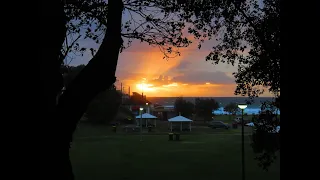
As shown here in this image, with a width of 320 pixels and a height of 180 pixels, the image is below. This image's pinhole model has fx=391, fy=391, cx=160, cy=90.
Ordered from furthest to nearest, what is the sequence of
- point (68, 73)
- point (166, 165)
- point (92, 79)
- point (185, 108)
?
point (185, 108) < point (166, 165) < point (68, 73) < point (92, 79)

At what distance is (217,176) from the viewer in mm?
17281

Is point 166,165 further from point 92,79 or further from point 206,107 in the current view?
point 206,107

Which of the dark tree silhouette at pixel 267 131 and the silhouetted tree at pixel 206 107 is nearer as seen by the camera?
the dark tree silhouette at pixel 267 131

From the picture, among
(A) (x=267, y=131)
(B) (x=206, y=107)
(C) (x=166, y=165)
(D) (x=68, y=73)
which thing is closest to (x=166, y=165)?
(C) (x=166, y=165)

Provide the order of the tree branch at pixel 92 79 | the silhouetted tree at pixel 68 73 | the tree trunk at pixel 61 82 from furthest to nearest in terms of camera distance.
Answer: the silhouetted tree at pixel 68 73
the tree branch at pixel 92 79
the tree trunk at pixel 61 82

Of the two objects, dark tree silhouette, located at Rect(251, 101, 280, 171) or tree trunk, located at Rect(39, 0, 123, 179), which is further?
dark tree silhouette, located at Rect(251, 101, 280, 171)

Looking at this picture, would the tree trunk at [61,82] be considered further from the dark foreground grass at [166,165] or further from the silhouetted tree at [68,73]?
the dark foreground grass at [166,165]

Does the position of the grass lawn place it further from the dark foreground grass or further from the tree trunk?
the tree trunk

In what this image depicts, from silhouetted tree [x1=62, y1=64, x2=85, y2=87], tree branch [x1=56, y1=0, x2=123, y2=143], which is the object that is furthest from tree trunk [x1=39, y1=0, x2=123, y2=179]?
silhouetted tree [x1=62, y1=64, x2=85, y2=87]

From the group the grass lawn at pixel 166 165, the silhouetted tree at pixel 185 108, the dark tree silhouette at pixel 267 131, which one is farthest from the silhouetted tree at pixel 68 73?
the silhouetted tree at pixel 185 108

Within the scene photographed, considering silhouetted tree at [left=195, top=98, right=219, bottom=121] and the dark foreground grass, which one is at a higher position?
silhouetted tree at [left=195, top=98, right=219, bottom=121]

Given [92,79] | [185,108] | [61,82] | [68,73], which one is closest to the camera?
[61,82]

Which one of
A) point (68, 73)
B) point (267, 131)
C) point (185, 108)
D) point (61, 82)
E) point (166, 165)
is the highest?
point (68, 73)

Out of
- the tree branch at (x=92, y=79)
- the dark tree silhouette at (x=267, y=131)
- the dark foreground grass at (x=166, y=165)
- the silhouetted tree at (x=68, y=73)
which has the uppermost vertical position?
the silhouetted tree at (x=68, y=73)
